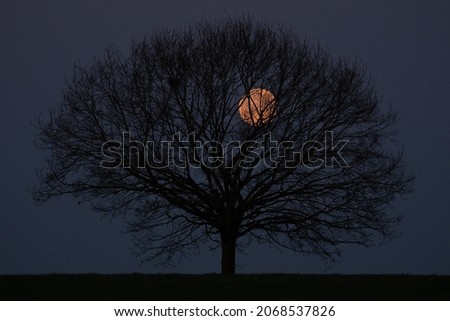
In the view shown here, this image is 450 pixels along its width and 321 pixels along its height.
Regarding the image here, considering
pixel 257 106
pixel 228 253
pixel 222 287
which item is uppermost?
pixel 257 106

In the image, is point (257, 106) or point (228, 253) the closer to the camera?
point (257, 106)

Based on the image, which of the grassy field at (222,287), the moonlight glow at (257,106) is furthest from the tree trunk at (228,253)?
the grassy field at (222,287)

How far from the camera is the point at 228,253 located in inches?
1014

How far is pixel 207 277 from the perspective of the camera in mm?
19984

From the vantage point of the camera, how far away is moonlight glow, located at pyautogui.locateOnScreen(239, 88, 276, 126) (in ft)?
83.4

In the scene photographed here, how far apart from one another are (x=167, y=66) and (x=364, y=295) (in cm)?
1193

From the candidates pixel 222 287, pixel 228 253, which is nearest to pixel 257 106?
pixel 228 253

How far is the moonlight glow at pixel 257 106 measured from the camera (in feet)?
83.4

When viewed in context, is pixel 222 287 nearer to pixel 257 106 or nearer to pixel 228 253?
pixel 228 253

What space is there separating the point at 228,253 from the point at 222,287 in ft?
27.1

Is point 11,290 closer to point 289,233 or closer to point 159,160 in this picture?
point 159,160

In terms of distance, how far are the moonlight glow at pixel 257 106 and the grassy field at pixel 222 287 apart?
6.64 m

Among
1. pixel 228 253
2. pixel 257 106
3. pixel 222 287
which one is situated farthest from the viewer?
pixel 228 253
